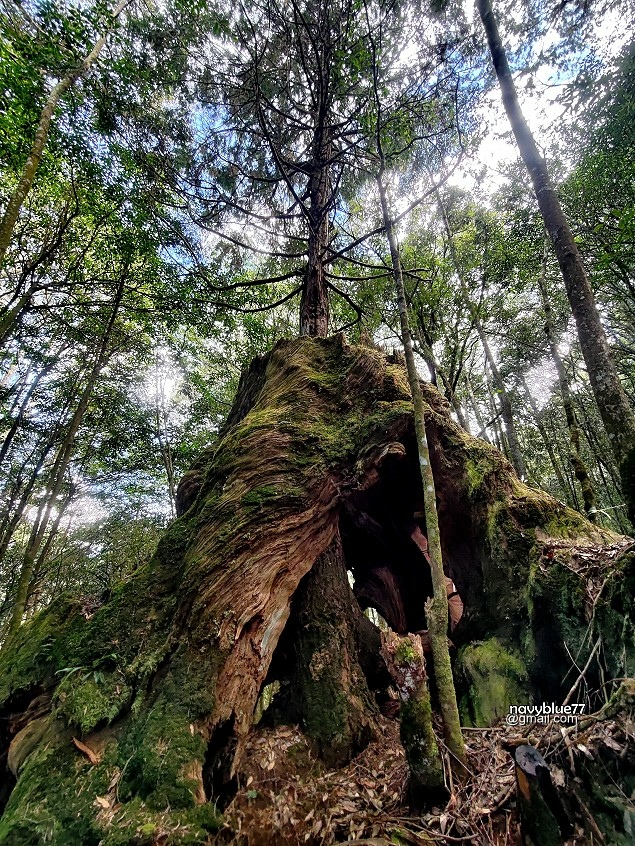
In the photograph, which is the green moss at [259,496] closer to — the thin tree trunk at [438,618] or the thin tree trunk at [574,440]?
the thin tree trunk at [438,618]

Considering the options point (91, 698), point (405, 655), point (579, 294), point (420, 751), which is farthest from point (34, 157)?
point (420, 751)

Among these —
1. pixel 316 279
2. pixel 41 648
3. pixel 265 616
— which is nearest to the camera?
pixel 41 648

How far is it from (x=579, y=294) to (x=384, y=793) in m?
5.24

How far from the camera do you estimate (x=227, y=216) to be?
870 centimetres

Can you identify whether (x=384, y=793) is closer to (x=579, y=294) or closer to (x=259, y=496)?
(x=259, y=496)

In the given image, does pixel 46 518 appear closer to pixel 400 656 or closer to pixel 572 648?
pixel 400 656

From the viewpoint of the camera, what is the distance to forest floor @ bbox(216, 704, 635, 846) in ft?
6.10

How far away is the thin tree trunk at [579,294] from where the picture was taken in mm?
3491

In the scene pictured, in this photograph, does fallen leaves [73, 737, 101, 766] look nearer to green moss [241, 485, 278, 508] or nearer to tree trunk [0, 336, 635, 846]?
tree trunk [0, 336, 635, 846]

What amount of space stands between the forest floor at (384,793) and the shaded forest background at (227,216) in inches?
83.4

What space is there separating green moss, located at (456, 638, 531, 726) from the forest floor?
18cm

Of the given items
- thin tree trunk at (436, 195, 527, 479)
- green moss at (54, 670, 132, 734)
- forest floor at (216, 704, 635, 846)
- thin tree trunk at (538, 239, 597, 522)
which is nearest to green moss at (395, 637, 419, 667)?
forest floor at (216, 704, 635, 846)

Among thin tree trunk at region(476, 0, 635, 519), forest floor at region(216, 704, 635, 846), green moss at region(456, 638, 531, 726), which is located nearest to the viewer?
forest floor at region(216, 704, 635, 846)

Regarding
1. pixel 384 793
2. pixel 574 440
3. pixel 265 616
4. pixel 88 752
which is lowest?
pixel 384 793
